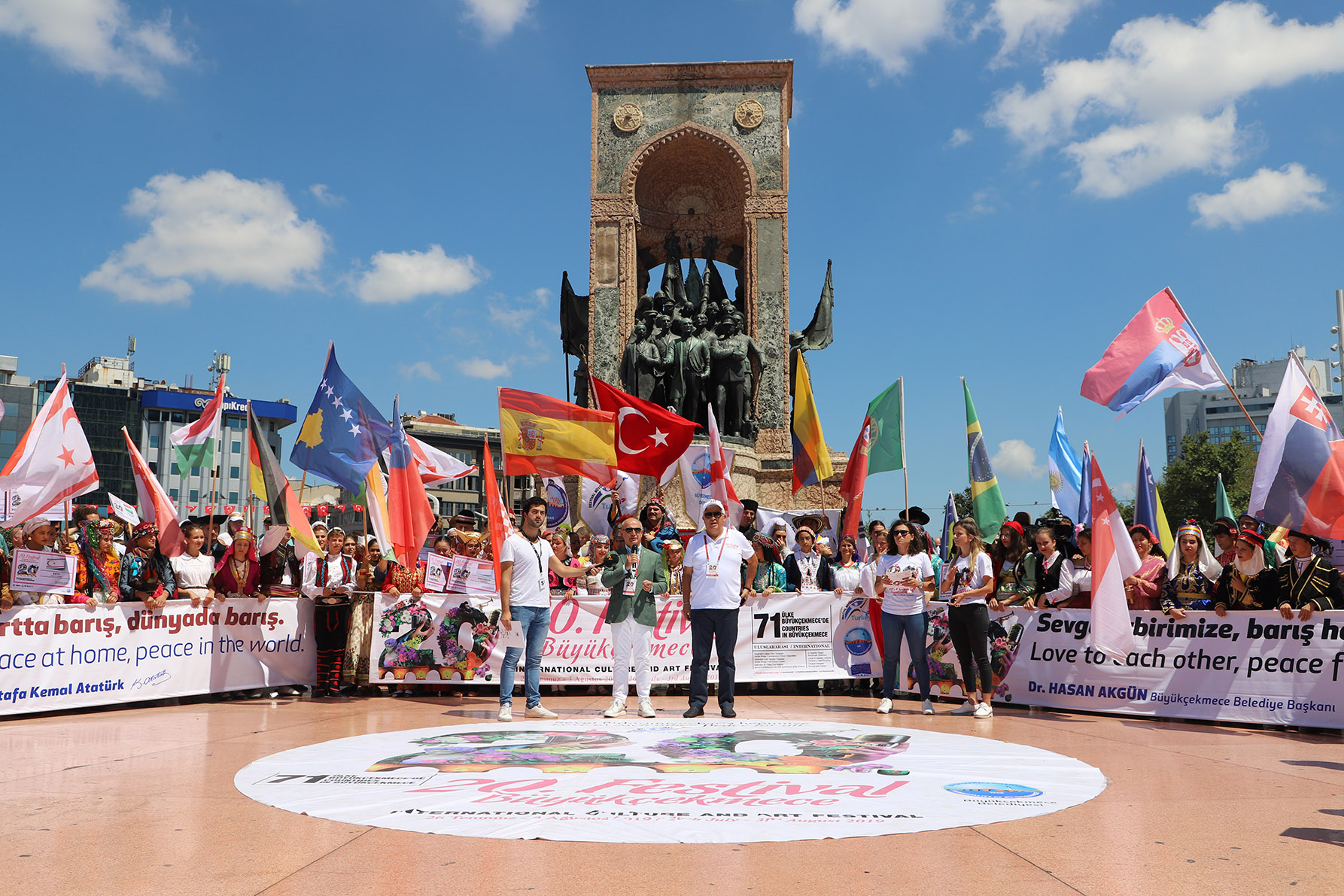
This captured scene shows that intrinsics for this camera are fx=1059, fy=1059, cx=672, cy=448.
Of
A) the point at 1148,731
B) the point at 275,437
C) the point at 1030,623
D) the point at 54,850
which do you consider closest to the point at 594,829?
the point at 54,850

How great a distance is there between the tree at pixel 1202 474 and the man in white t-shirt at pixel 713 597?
4265cm

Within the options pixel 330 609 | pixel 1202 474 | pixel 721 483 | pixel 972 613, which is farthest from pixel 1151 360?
pixel 1202 474

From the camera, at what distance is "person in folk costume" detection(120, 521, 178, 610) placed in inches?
400

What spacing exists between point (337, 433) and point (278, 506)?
1181mm

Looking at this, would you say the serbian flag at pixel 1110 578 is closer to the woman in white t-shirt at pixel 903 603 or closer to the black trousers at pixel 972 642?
the black trousers at pixel 972 642

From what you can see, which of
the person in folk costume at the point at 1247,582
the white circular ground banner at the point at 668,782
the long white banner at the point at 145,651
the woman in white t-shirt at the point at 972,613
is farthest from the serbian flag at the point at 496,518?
the person in folk costume at the point at 1247,582

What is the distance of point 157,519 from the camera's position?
10930 millimetres

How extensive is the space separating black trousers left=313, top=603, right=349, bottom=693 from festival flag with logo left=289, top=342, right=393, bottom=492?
1785mm

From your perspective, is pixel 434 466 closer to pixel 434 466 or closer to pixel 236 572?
pixel 434 466

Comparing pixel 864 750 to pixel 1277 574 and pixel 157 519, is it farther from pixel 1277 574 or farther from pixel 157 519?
pixel 157 519

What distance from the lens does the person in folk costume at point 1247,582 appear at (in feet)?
29.7

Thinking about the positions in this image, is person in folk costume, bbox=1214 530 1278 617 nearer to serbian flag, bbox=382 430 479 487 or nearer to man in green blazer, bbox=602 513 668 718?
man in green blazer, bbox=602 513 668 718

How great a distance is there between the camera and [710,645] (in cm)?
933

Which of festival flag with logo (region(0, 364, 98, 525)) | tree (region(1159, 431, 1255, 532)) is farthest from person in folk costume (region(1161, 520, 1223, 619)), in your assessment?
tree (region(1159, 431, 1255, 532))
